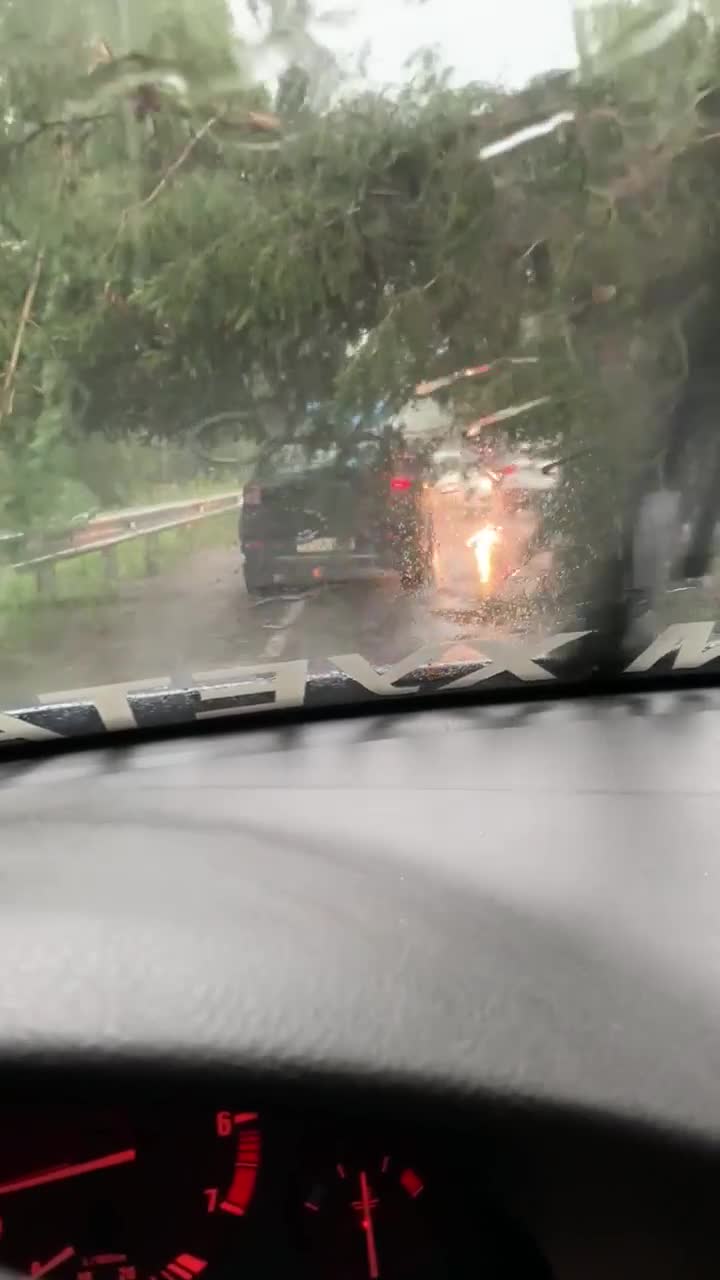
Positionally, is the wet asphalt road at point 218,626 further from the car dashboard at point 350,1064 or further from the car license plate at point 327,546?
the car dashboard at point 350,1064

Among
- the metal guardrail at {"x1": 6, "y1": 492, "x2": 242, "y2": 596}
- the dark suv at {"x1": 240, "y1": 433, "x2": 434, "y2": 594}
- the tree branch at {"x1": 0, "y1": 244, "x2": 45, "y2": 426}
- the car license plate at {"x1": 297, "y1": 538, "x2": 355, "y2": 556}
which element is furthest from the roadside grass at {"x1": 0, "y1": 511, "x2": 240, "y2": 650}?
the tree branch at {"x1": 0, "y1": 244, "x2": 45, "y2": 426}

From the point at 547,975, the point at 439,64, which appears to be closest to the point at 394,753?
the point at 547,975

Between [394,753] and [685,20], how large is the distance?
78.9 inches

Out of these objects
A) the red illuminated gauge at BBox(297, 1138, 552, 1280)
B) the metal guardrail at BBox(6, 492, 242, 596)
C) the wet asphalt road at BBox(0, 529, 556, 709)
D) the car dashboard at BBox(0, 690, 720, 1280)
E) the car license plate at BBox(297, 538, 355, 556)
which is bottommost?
the red illuminated gauge at BBox(297, 1138, 552, 1280)

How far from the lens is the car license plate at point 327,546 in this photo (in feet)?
8.90

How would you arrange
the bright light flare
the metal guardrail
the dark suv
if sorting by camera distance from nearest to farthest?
1. the metal guardrail
2. the dark suv
3. the bright light flare

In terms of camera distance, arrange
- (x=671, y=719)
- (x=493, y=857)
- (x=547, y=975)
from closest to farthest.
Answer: (x=547, y=975) → (x=493, y=857) → (x=671, y=719)

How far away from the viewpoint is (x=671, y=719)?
2617mm

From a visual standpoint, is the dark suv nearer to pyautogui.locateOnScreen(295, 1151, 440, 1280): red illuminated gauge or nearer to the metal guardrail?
the metal guardrail

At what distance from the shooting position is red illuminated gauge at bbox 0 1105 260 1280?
1.42 m

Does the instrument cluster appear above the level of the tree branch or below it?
below

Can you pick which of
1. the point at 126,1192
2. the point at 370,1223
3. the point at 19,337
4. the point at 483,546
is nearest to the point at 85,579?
the point at 19,337

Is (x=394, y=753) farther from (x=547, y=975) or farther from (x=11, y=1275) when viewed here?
(x=11, y=1275)

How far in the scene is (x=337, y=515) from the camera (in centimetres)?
271
